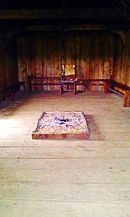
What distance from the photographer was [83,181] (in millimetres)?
2602

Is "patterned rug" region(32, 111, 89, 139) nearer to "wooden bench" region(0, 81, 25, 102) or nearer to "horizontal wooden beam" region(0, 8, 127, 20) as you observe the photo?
"wooden bench" region(0, 81, 25, 102)

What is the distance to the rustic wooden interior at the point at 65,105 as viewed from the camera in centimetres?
233

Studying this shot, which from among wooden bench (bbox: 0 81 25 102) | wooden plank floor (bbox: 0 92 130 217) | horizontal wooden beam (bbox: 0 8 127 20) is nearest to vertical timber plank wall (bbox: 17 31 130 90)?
wooden bench (bbox: 0 81 25 102)

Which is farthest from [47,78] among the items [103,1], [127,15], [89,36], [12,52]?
[127,15]

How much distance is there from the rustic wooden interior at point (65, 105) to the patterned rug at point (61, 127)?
0.16m

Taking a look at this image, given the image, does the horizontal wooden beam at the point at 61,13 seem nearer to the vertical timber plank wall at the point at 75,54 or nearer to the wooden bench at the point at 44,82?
the vertical timber plank wall at the point at 75,54

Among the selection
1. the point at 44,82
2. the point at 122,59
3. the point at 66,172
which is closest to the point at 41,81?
the point at 44,82

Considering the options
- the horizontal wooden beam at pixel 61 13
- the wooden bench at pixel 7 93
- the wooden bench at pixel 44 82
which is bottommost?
the wooden bench at pixel 7 93

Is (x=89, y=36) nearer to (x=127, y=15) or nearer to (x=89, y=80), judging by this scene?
(x=89, y=80)

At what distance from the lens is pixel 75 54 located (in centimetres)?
827

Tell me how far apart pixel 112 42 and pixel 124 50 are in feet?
3.44

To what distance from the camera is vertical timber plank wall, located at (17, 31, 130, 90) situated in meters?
8.11

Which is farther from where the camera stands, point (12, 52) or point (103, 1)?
point (12, 52)

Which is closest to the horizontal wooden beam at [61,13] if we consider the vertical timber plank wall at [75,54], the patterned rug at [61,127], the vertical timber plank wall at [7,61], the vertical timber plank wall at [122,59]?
the vertical timber plank wall at [7,61]
